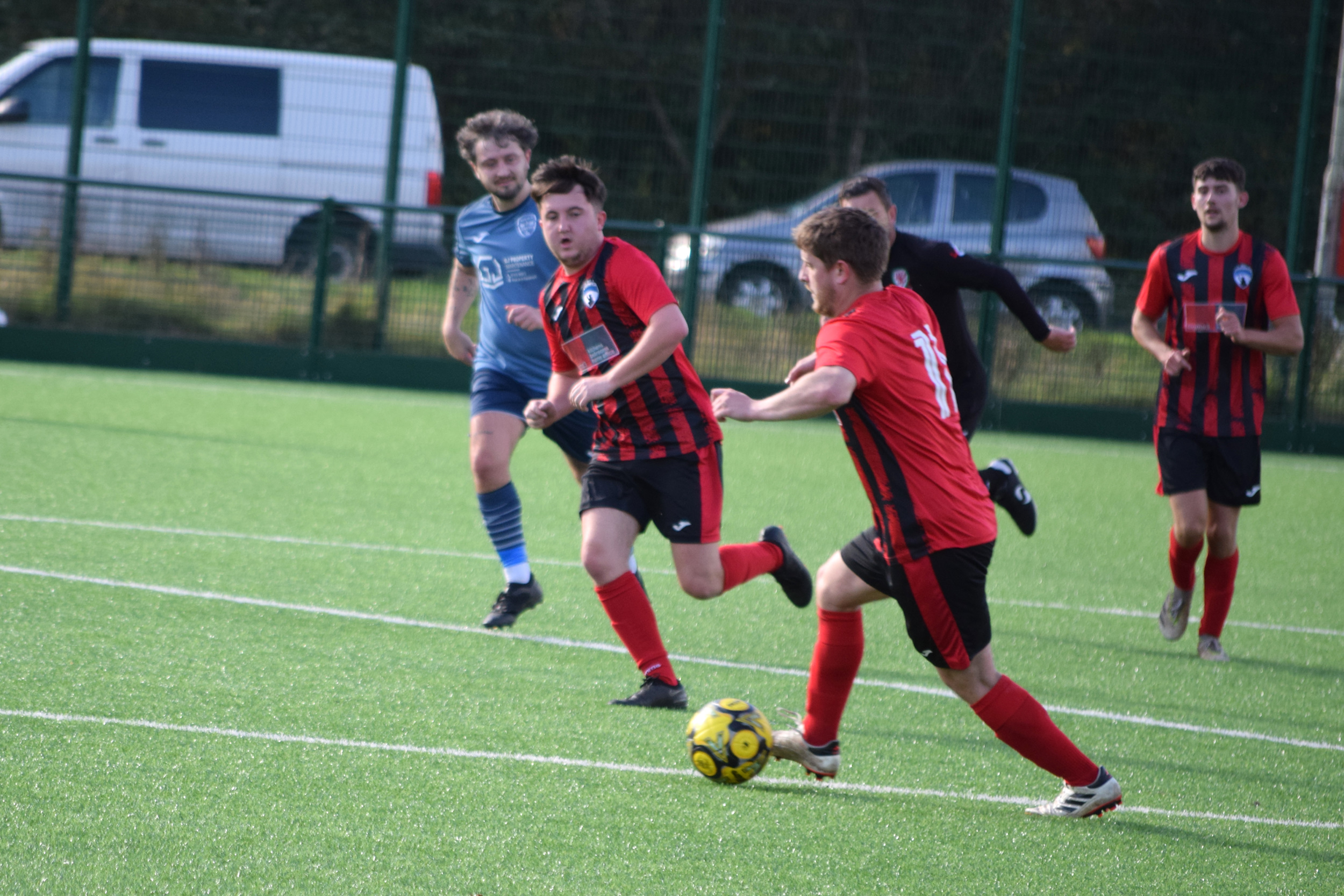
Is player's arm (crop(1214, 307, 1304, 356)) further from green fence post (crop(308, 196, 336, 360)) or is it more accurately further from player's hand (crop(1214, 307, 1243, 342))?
green fence post (crop(308, 196, 336, 360))

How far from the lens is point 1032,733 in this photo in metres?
3.70

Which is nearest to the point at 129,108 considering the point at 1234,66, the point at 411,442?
the point at 411,442

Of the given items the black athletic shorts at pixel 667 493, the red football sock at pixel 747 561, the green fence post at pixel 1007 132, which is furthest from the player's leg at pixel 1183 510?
the green fence post at pixel 1007 132

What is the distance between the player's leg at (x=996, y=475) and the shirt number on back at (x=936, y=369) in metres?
2.08

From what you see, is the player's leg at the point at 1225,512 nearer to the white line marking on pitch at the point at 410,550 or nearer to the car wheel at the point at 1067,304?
the white line marking on pitch at the point at 410,550

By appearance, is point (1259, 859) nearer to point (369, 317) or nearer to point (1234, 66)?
point (369, 317)

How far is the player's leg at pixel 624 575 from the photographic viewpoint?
4.59m

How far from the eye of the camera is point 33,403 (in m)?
10.6

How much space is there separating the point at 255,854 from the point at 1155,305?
4580mm

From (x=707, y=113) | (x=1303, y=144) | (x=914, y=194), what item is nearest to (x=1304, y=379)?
(x=1303, y=144)

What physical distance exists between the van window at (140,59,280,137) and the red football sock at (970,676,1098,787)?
1295 centimetres

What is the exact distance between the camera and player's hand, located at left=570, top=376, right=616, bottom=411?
14.0 feet

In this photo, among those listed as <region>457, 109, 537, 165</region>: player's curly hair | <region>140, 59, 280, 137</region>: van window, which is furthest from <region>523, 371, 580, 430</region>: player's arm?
<region>140, 59, 280, 137</region>: van window

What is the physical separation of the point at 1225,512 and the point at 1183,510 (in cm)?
19
